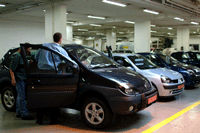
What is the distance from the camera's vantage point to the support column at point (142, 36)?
1852cm

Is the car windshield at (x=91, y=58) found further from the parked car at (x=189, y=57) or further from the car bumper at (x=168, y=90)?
the parked car at (x=189, y=57)

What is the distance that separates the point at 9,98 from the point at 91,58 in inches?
94.3

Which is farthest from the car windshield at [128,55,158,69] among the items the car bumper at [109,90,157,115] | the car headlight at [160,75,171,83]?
the car bumper at [109,90,157,115]

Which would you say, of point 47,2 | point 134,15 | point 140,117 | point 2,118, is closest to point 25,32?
point 47,2

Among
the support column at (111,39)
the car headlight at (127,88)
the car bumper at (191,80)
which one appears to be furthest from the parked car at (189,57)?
the support column at (111,39)

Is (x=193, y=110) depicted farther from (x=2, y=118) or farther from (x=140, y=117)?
(x=2, y=118)

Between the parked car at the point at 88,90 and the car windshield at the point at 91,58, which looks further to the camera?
the car windshield at the point at 91,58

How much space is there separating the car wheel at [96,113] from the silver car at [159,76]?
1992mm

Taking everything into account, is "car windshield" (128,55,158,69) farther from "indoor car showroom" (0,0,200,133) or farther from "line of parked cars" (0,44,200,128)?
"line of parked cars" (0,44,200,128)

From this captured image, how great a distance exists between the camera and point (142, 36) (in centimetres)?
1877

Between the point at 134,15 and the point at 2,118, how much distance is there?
15.4 metres

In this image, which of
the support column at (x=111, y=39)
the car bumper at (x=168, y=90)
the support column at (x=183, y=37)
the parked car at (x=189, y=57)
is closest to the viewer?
the car bumper at (x=168, y=90)

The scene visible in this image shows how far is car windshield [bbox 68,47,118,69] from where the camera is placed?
4.83 m

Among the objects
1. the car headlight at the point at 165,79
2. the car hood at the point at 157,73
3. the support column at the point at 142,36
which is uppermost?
the support column at the point at 142,36
